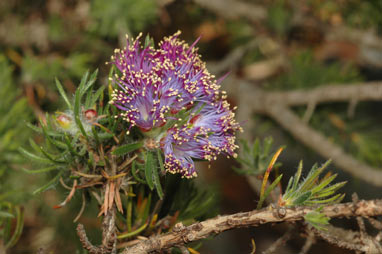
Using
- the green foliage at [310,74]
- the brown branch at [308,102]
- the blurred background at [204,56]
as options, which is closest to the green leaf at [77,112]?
the blurred background at [204,56]

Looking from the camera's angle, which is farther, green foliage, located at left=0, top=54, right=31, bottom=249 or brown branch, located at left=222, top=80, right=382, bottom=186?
brown branch, located at left=222, top=80, right=382, bottom=186

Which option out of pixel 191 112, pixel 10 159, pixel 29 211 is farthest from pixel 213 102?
pixel 29 211

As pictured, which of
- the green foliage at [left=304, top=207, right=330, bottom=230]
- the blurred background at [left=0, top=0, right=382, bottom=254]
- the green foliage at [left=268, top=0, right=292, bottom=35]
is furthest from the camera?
the green foliage at [left=268, top=0, right=292, bottom=35]

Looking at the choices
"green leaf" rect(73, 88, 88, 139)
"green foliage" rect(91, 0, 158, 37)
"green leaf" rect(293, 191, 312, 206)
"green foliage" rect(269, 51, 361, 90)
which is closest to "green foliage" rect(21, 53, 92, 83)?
"green foliage" rect(91, 0, 158, 37)

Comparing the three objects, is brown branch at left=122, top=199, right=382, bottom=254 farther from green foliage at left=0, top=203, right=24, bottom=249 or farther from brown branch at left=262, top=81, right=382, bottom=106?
brown branch at left=262, top=81, right=382, bottom=106

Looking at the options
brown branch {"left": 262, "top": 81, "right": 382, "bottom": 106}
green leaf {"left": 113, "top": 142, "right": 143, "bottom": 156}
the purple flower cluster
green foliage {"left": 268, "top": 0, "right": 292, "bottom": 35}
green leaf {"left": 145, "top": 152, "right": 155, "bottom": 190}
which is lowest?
green leaf {"left": 145, "top": 152, "right": 155, "bottom": 190}

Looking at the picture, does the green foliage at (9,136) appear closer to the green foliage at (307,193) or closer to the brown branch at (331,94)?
the green foliage at (307,193)

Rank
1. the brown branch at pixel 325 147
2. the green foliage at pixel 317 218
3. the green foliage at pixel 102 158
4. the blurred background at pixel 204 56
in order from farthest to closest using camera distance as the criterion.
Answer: the blurred background at pixel 204 56 → the brown branch at pixel 325 147 → the green foliage at pixel 102 158 → the green foliage at pixel 317 218

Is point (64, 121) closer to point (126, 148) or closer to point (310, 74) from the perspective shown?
point (126, 148)
